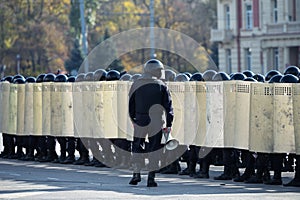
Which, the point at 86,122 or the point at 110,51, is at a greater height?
the point at 110,51

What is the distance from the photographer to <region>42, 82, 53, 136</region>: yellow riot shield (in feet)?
68.5

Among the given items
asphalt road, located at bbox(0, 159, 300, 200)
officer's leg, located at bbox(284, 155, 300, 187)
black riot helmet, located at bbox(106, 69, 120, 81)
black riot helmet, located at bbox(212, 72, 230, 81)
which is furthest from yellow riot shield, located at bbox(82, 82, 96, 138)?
officer's leg, located at bbox(284, 155, 300, 187)

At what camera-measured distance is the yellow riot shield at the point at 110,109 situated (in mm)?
19734

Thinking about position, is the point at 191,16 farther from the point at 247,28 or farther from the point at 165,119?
the point at 165,119

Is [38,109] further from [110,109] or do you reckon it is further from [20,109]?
[110,109]

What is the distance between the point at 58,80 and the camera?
68.9 feet

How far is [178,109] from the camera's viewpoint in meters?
18.7

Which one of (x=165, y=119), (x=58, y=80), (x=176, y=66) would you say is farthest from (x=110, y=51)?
(x=165, y=119)

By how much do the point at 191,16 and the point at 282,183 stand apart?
71933mm

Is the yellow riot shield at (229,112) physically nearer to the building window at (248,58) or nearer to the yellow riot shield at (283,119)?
the yellow riot shield at (283,119)

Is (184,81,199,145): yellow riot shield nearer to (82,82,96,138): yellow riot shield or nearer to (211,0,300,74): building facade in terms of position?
(82,82,96,138): yellow riot shield

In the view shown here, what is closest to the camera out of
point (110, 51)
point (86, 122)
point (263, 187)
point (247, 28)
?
point (263, 187)

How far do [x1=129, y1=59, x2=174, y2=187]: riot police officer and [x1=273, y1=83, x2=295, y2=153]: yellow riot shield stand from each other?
168 centimetres

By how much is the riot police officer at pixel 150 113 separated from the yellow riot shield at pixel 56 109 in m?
4.65
